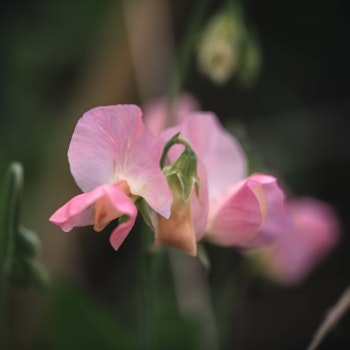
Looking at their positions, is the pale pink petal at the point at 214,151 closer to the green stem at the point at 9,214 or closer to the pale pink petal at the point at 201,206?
the pale pink petal at the point at 201,206

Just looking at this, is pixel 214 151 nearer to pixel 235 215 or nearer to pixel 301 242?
pixel 235 215

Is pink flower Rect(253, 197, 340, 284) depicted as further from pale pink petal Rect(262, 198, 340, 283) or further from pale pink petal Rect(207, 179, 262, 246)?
pale pink petal Rect(207, 179, 262, 246)

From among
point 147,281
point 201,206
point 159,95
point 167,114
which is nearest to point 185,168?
point 201,206

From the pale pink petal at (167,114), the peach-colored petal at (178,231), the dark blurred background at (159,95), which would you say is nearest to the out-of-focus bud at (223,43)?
the pale pink petal at (167,114)

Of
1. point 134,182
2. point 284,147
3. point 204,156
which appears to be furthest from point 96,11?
point 134,182

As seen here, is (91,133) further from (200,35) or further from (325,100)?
(325,100)
